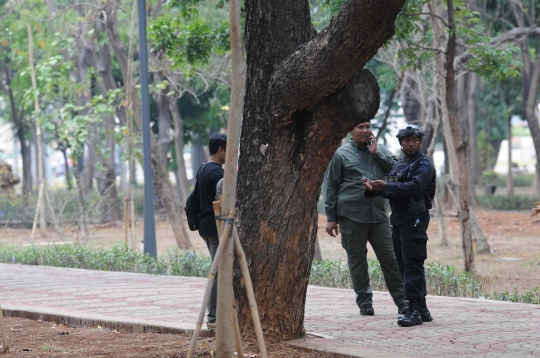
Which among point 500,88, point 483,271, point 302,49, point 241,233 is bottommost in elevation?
point 483,271

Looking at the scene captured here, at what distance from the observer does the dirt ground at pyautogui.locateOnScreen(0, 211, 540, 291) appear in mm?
13867

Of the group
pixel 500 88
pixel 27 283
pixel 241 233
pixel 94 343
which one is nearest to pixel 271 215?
pixel 241 233

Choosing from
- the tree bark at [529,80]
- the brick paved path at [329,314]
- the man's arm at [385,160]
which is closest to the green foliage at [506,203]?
the tree bark at [529,80]

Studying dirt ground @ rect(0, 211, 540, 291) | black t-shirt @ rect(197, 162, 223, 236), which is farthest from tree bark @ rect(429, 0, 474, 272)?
black t-shirt @ rect(197, 162, 223, 236)

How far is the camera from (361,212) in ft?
27.0

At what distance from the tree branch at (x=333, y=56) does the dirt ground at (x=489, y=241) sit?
5.89m

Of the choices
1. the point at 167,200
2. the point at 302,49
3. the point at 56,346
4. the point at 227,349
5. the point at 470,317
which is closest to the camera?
the point at 227,349

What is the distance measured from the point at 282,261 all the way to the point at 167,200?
1236 centimetres

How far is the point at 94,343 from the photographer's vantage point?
24.6 feet

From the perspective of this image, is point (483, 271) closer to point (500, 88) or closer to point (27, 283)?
point (27, 283)

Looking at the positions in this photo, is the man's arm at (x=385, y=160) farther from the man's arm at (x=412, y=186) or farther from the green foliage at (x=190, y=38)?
the green foliage at (x=190, y=38)

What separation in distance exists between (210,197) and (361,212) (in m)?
1.52

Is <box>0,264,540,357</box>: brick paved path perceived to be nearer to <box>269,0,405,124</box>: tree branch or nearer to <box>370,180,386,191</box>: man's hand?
<box>370,180,386,191</box>: man's hand

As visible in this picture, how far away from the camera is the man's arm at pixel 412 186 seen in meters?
7.51
